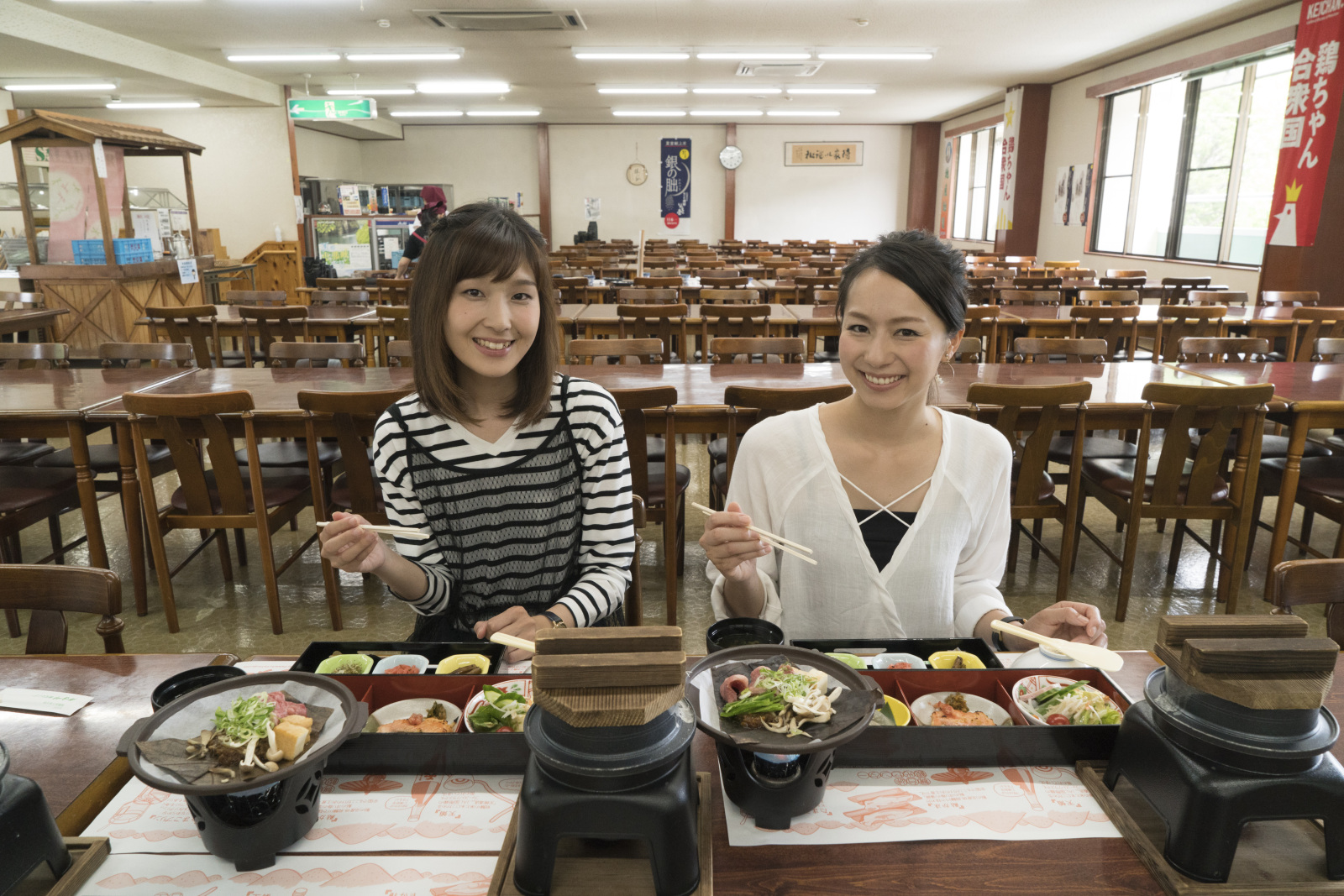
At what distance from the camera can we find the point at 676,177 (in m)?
16.9

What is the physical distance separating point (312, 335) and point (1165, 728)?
5863 mm

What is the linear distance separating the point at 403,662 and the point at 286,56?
1006cm

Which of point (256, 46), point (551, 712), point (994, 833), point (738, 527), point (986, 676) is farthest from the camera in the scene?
point (256, 46)

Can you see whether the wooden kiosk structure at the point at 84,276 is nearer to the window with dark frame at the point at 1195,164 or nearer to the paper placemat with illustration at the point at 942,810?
the paper placemat with illustration at the point at 942,810

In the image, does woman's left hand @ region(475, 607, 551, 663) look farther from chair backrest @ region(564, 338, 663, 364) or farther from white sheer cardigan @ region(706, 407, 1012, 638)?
chair backrest @ region(564, 338, 663, 364)

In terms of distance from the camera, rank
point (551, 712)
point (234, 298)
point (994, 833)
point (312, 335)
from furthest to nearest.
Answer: point (234, 298)
point (312, 335)
point (994, 833)
point (551, 712)

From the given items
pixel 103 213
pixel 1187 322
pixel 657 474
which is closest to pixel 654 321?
pixel 657 474

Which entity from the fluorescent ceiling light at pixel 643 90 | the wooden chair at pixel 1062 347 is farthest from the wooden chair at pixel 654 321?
the fluorescent ceiling light at pixel 643 90

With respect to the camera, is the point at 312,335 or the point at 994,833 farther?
the point at 312,335

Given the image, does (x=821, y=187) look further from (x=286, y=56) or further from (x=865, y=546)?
Answer: (x=865, y=546)

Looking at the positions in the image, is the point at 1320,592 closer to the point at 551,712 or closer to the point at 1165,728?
the point at 1165,728

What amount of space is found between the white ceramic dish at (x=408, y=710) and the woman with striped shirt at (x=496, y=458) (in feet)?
1.15

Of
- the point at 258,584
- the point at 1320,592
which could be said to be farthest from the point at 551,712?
the point at 258,584

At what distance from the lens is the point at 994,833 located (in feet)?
2.70
